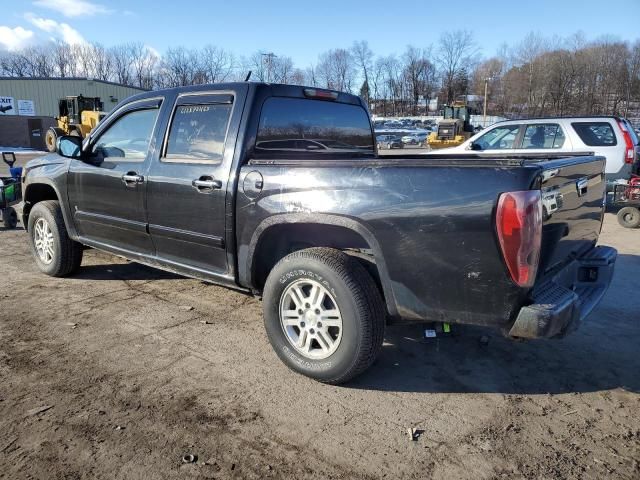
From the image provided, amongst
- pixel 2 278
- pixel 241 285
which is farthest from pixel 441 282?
pixel 2 278

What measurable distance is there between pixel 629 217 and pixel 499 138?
298 cm

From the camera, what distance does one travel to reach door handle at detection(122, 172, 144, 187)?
163 inches

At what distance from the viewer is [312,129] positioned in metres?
4.19

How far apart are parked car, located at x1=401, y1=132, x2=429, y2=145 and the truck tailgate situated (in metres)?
39.5

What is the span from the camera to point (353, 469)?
2408mm

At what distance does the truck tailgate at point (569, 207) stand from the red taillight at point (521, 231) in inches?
5.2

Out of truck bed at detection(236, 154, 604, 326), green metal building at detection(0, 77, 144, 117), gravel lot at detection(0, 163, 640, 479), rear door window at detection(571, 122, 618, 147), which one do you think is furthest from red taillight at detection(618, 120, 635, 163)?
green metal building at detection(0, 77, 144, 117)

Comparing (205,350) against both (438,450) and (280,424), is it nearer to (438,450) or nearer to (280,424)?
(280,424)

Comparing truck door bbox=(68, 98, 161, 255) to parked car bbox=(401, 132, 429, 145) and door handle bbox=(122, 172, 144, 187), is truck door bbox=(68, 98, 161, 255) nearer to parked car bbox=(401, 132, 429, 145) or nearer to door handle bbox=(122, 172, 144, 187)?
door handle bbox=(122, 172, 144, 187)

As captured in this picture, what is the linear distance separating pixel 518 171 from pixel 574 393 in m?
1.57

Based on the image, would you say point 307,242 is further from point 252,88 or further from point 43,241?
point 43,241

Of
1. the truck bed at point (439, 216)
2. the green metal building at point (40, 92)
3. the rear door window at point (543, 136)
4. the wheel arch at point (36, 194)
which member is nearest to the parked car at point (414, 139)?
the green metal building at point (40, 92)

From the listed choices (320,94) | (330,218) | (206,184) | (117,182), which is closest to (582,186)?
(330,218)

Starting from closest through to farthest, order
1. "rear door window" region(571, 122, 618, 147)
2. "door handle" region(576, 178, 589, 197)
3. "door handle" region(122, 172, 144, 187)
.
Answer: "door handle" region(576, 178, 589, 197) < "door handle" region(122, 172, 144, 187) < "rear door window" region(571, 122, 618, 147)
